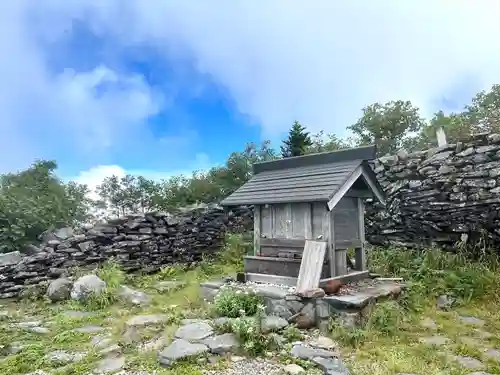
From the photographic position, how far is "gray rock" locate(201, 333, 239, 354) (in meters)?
3.96

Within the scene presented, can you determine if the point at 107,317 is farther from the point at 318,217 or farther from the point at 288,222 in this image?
the point at 318,217

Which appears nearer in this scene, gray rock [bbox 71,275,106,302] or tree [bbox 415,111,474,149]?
gray rock [bbox 71,275,106,302]

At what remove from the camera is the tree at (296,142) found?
12.0 m

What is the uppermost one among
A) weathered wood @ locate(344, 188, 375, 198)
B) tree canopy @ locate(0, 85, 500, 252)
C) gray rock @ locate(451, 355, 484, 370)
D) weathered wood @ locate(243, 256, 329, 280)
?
tree canopy @ locate(0, 85, 500, 252)

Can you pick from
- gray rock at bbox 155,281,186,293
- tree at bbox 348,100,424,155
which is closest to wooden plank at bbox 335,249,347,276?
gray rock at bbox 155,281,186,293

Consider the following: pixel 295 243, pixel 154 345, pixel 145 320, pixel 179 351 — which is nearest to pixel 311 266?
pixel 295 243

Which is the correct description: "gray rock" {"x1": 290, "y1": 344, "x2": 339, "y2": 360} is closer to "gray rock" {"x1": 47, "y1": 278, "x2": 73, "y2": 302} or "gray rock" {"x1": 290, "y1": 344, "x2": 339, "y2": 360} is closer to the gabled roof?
the gabled roof

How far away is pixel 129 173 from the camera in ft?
38.1

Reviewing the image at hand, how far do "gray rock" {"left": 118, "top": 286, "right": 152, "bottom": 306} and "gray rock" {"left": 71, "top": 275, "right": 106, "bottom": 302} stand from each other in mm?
351

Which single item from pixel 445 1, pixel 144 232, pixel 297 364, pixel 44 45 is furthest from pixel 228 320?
pixel 445 1

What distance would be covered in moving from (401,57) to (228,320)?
815 cm

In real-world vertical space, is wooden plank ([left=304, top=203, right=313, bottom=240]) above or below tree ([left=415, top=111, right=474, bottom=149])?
below

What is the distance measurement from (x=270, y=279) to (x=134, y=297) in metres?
2.61

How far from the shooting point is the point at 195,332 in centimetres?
443
